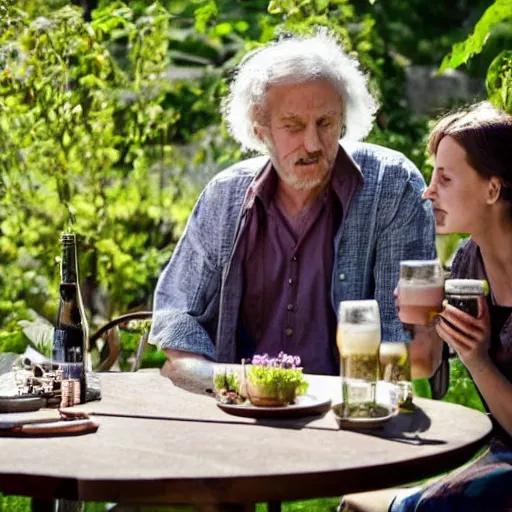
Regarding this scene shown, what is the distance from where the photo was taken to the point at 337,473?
2414mm

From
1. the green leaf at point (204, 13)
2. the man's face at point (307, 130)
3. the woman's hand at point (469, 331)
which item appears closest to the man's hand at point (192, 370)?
the woman's hand at point (469, 331)

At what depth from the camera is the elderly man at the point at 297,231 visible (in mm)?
3938

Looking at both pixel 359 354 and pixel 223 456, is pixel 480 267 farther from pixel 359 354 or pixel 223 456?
pixel 223 456

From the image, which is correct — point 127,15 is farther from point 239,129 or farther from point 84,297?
point 239,129

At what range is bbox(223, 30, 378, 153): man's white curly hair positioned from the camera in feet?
13.0

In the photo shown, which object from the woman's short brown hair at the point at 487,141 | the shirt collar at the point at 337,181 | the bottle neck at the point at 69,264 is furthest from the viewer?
the shirt collar at the point at 337,181

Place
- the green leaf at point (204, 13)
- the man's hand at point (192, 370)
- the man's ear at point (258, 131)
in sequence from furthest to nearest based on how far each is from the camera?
the green leaf at point (204, 13)
the man's ear at point (258, 131)
the man's hand at point (192, 370)

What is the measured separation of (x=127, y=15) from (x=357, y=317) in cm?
345

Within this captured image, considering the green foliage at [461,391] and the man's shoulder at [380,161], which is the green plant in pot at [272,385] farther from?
the green foliage at [461,391]

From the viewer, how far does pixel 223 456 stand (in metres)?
2.52

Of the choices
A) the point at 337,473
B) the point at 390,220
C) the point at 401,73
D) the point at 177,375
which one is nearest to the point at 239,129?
the point at 390,220

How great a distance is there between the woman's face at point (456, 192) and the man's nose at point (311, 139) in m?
0.61

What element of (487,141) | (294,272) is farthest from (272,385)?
(294,272)

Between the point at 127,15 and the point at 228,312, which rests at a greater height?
the point at 127,15
